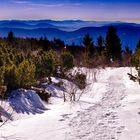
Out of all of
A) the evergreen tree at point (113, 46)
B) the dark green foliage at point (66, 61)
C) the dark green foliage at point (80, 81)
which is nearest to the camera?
the dark green foliage at point (80, 81)

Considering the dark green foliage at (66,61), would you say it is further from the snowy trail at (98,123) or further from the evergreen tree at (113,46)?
the evergreen tree at (113,46)

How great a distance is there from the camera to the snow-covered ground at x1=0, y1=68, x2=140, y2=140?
430 inches

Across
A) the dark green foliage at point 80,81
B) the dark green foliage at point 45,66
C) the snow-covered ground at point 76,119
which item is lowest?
the dark green foliage at point 80,81

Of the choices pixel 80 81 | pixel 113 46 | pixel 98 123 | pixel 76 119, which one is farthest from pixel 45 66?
pixel 113 46

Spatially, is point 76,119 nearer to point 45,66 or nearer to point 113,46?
point 45,66

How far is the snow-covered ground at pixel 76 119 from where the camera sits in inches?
430

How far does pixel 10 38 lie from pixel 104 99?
145 ft

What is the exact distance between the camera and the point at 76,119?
13.0 m

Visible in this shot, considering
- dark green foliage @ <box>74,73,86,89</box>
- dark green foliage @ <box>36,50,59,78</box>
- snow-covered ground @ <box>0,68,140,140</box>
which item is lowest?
dark green foliage @ <box>74,73,86,89</box>

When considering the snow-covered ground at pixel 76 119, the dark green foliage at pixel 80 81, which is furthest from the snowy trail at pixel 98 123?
the dark green foliage at pixel 80 81

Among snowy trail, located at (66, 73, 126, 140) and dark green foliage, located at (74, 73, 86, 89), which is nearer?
snowy trail, located at (66, 73, 126, 140)

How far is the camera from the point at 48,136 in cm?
1084

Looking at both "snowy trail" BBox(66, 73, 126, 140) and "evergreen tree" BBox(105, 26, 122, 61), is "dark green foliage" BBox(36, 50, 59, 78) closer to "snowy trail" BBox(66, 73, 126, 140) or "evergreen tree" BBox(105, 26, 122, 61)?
"snowy trail" BBox(66, 73, 126, 140)

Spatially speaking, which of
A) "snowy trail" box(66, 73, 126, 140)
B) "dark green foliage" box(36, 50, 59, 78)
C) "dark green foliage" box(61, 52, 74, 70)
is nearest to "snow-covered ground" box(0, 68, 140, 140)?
"snowy trail" box(66, 73, 126, 140)
